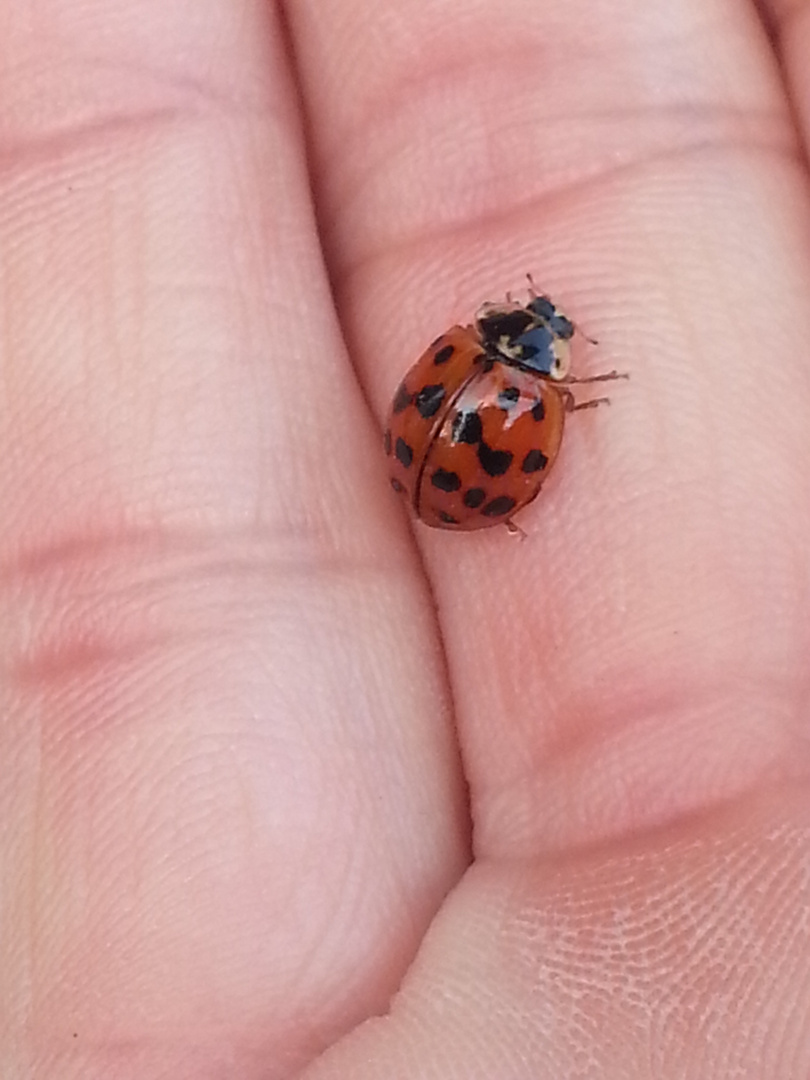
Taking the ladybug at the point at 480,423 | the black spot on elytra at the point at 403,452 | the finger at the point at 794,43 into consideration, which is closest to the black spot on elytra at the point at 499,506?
the ladybug at the point at 480,423

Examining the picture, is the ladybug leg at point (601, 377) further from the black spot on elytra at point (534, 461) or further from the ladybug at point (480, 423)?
the black spot on elytra at point (534, 461)

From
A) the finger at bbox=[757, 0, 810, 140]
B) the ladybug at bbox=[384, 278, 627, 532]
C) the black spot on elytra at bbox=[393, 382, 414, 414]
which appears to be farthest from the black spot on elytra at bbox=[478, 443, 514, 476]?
the finger at bbox=[757, 0, 810, 140]

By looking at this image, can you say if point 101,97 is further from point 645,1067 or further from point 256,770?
point 645,1067

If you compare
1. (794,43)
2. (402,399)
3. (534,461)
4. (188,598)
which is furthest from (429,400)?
(794,43)

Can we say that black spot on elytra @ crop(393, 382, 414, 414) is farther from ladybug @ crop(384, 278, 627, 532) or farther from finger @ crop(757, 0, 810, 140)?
finger @ crop(757, 0, 810, 140)

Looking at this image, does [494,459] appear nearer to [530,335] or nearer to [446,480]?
[446,480]
